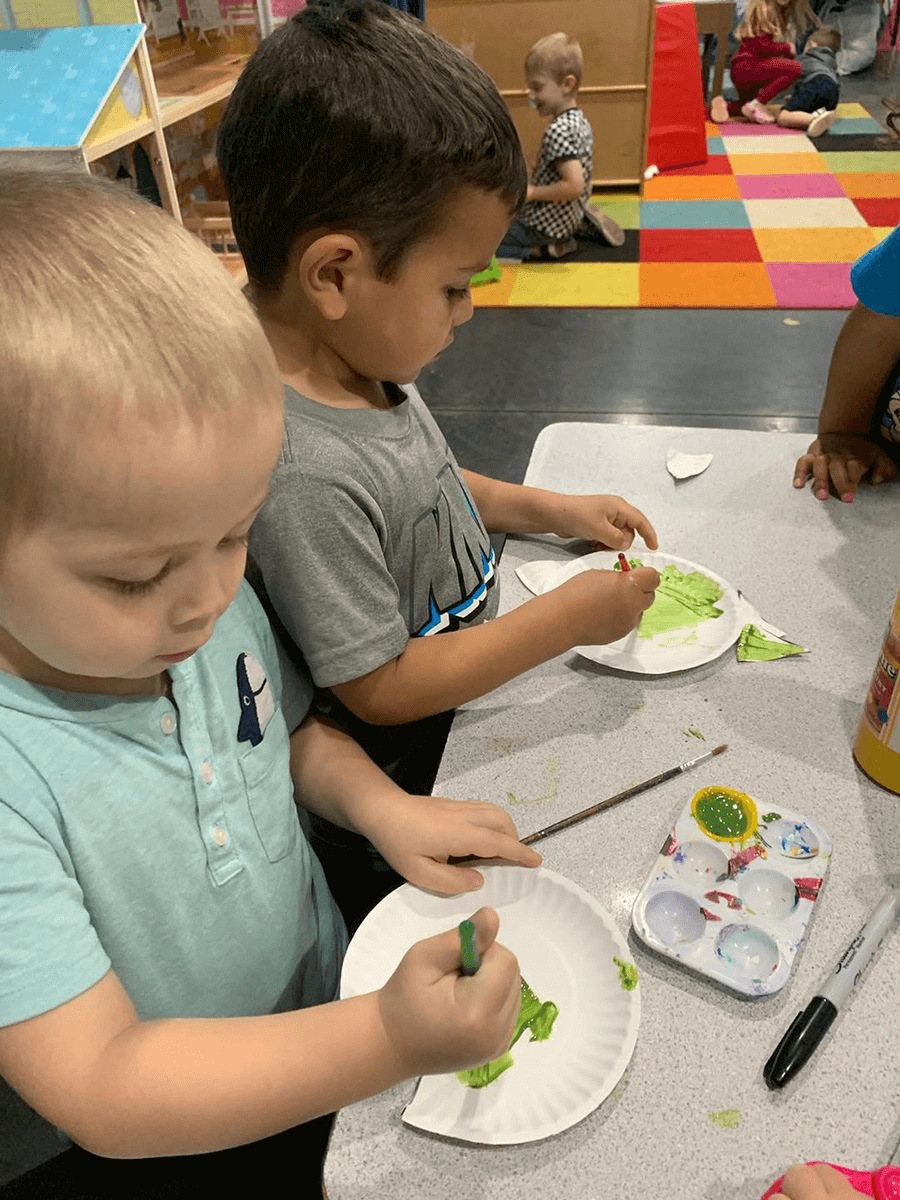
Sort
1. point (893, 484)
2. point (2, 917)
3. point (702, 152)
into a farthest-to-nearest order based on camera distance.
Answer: point (702, 152), point (893, 484), point (2, 917)

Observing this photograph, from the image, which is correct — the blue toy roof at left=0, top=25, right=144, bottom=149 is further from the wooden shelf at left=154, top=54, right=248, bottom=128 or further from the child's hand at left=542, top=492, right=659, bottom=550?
the child's hand at left=542, top=492, right=659, bottom=550

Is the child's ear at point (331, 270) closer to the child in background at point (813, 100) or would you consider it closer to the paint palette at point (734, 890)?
the paint palette at point (734, 890)

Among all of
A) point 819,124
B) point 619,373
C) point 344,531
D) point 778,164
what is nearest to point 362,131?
point 344,531

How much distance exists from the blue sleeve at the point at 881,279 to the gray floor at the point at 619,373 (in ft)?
4.10

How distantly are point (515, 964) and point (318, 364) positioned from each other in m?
0.54

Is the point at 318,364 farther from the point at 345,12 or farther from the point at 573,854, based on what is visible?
the point at 573,854

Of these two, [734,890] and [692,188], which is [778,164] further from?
[734,890]

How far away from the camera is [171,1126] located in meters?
0.48


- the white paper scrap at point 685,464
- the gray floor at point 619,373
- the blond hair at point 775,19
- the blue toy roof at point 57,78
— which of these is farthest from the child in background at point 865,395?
the blond hair at point 775,19

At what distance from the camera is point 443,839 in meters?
0.67

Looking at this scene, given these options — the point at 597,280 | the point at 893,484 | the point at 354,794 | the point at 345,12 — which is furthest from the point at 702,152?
the point at 354,794

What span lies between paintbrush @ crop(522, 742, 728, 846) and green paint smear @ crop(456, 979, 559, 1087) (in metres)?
0.12

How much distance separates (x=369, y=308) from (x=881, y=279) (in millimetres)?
728

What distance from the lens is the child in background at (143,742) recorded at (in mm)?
415
